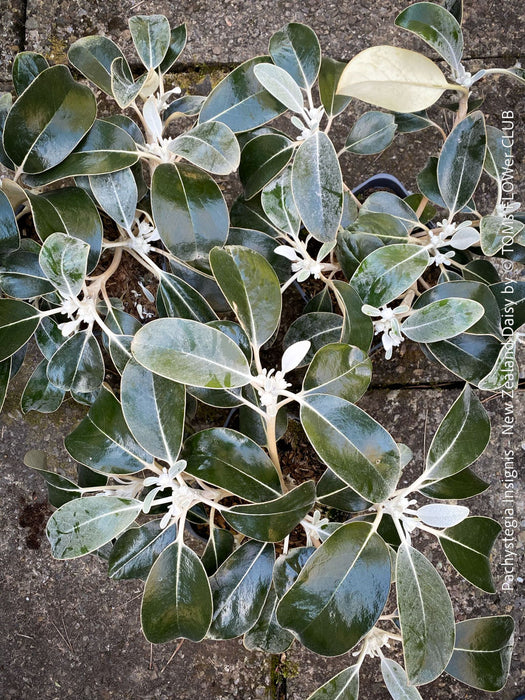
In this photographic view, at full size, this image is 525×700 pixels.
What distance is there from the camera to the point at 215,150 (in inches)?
36.2

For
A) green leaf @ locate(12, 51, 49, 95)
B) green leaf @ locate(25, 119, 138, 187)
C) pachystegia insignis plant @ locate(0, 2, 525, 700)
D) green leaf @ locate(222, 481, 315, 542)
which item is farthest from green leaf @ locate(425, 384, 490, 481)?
green leaf @ locate(12, 51, 49, 95)

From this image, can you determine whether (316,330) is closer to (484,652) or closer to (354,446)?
(354,446)

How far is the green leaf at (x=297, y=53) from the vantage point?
3.15 ft

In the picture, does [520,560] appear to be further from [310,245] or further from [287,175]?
[287,175]

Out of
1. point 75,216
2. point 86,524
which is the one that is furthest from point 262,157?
point 86,524

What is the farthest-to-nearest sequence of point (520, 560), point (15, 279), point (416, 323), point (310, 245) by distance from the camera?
point (520, 560) < point (310, 245) < point (15, 279) < point (416, 323)

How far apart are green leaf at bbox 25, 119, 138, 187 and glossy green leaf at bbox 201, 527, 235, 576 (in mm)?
653

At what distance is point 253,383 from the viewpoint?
833 millimetres

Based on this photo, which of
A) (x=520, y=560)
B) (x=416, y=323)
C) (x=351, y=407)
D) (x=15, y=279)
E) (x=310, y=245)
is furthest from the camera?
(x=520, y=560)

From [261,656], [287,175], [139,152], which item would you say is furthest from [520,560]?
[139,152]

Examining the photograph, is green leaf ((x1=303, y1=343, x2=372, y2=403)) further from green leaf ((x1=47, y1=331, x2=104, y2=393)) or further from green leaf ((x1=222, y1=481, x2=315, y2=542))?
green leaf ((x1=47, y1=331, x2=104, y2=393))

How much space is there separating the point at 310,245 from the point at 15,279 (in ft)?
1.96

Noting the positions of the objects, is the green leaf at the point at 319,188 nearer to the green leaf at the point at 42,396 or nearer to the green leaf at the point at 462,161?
the green leaf at the point at 462,161

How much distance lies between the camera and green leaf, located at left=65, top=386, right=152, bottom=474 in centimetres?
97
